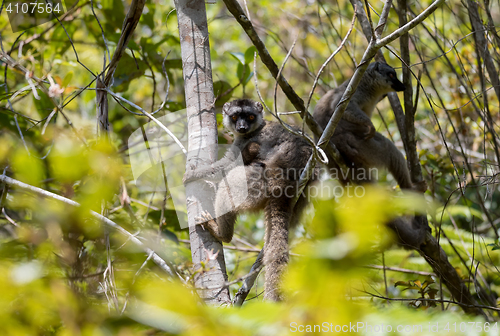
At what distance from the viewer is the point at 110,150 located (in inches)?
63.0

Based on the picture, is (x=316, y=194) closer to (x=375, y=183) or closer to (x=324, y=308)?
(x=375, y=183)

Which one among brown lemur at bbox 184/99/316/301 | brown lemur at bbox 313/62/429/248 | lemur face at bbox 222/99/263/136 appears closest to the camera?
brown lemur at bbox 184/99/316/301

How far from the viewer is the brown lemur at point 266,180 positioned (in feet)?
13.5

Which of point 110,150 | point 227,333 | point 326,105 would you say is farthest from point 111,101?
point 227,333

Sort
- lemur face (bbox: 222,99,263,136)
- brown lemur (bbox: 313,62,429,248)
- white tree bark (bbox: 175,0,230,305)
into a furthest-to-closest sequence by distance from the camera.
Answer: brown lemur (bbox: 313,62,429,248) → lemur face (bbox: 222,99,263,136) → white tree bark (bbox: 175,0,230,305)

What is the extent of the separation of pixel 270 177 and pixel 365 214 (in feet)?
12.9

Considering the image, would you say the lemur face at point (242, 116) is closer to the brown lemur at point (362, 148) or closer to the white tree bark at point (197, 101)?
the brown lemur at point (362, 148)

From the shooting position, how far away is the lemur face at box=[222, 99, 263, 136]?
589cm
